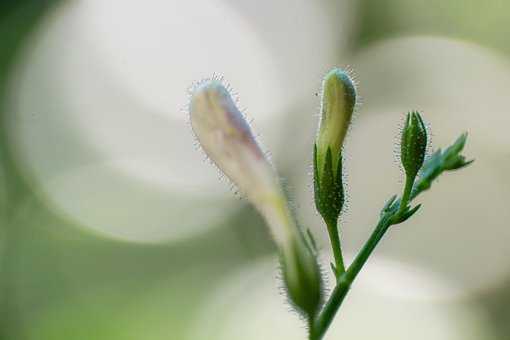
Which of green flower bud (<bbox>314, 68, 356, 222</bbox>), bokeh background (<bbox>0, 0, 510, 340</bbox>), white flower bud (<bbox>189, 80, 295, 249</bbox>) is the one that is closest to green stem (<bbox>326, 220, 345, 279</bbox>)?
green flower bud (<bbox>314, 68, 356, 222</bbox>)

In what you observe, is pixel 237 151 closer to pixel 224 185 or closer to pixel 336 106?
pixel 336 106

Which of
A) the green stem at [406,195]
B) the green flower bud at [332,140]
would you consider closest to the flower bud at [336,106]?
the green flower bud at [332,140]

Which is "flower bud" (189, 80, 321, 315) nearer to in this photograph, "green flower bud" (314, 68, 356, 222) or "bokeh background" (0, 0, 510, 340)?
"green flower bud" (314, 68, 356, 222)

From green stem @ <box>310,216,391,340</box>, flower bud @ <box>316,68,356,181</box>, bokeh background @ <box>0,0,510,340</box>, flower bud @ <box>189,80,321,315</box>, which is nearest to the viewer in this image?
green stem @ <box>310,216,391,340</box>

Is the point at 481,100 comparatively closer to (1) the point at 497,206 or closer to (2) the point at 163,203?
(1) the point at 497,206

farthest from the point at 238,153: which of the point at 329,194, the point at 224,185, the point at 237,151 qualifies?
the point at 224,185
